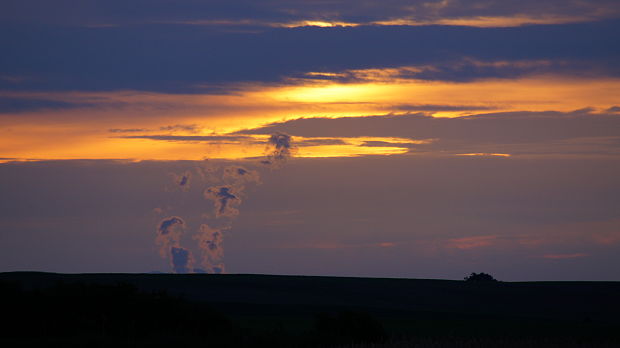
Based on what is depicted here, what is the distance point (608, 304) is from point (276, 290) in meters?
41.7

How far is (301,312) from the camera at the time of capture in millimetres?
89688

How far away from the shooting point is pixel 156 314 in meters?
48.1

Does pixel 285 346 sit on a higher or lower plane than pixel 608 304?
lower

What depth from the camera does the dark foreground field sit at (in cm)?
4309

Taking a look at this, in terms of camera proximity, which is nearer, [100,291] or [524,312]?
[100,291]

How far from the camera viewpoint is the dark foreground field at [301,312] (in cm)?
4309

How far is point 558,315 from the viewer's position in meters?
99.1

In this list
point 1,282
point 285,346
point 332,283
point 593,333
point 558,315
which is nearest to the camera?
point 285,346

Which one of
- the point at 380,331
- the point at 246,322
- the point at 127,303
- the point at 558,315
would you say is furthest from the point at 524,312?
the point at 127,303

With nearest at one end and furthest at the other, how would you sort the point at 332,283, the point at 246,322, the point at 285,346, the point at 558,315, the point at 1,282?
the point at 285,346, the point at 1,282, the point at 246,322, the point at 558,315, the point at 332,283

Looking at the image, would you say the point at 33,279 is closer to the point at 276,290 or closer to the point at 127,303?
the point at 276,290

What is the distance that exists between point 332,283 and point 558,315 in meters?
39.2

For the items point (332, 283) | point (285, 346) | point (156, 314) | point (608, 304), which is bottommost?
point (285, 346)

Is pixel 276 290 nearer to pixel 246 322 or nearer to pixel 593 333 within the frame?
pixel 246 322
